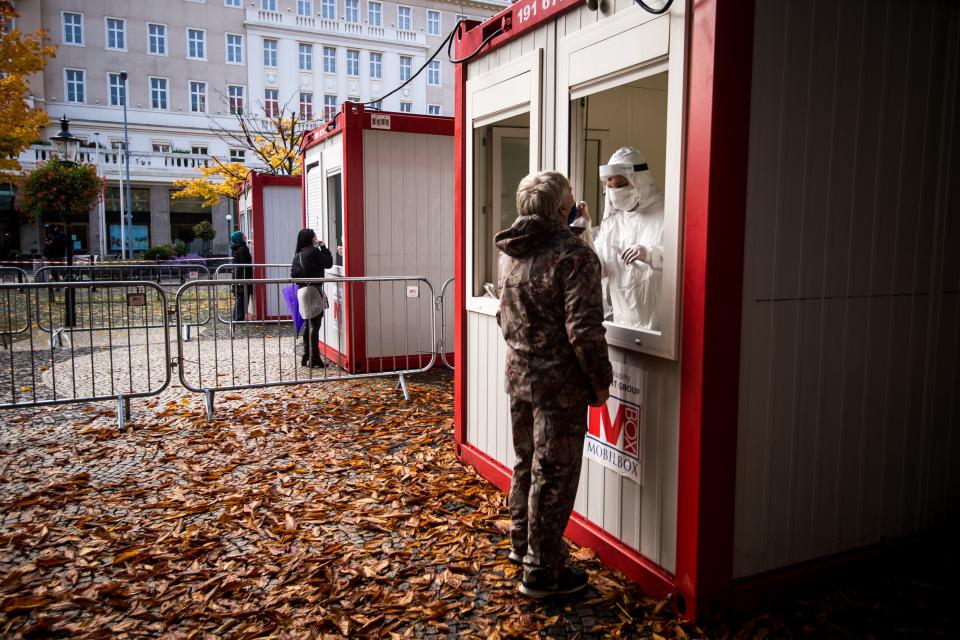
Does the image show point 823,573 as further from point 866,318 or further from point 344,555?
point 344,555

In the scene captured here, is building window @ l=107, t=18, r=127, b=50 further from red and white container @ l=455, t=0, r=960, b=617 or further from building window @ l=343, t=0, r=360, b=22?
red and white container @ l=455, t=0, r=960, b=617

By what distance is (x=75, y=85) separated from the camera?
49.0 metres

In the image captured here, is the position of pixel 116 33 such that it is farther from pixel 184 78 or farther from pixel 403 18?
pixel 403 18

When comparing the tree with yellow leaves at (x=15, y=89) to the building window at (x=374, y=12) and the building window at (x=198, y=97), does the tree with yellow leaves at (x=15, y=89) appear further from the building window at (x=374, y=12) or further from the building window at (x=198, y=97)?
the building window at (x=374, y=12)

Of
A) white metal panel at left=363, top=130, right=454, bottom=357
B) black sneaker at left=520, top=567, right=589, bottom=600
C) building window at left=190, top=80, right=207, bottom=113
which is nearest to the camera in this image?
black sneaker at left=520, top=567, right=589, bottom=600

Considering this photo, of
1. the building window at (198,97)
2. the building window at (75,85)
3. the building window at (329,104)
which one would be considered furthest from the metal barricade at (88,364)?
the building window at (329,104)

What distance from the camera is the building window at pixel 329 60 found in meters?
54.3

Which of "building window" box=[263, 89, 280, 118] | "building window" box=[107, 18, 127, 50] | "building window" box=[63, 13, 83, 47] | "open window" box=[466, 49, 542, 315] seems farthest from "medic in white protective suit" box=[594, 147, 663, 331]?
"building window" box=[63, 13, 83, 47]

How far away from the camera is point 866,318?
373cm

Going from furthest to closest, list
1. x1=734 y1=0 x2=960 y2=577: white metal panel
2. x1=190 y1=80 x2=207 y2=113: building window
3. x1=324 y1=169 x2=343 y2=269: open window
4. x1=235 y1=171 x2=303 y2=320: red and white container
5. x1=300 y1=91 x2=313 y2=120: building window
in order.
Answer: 1. x1=300 y1=91 x2=313 y2=120: building window
2. x1=190 y1=80 x2=207 y2=113: building window
3. x1=235 y1=171 x2=303 y2=320: red and white container
4. x1=324 y1=169 x2=343 y2=269: open window
5. x1=734 y1=0 x2=960 y2=577: white metal panel

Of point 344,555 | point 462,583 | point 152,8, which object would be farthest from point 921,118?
point 152,8

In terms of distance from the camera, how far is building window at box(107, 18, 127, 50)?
4997cm

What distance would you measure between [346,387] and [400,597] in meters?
5.09

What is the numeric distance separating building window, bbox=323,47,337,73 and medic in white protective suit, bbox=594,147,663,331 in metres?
54.5
